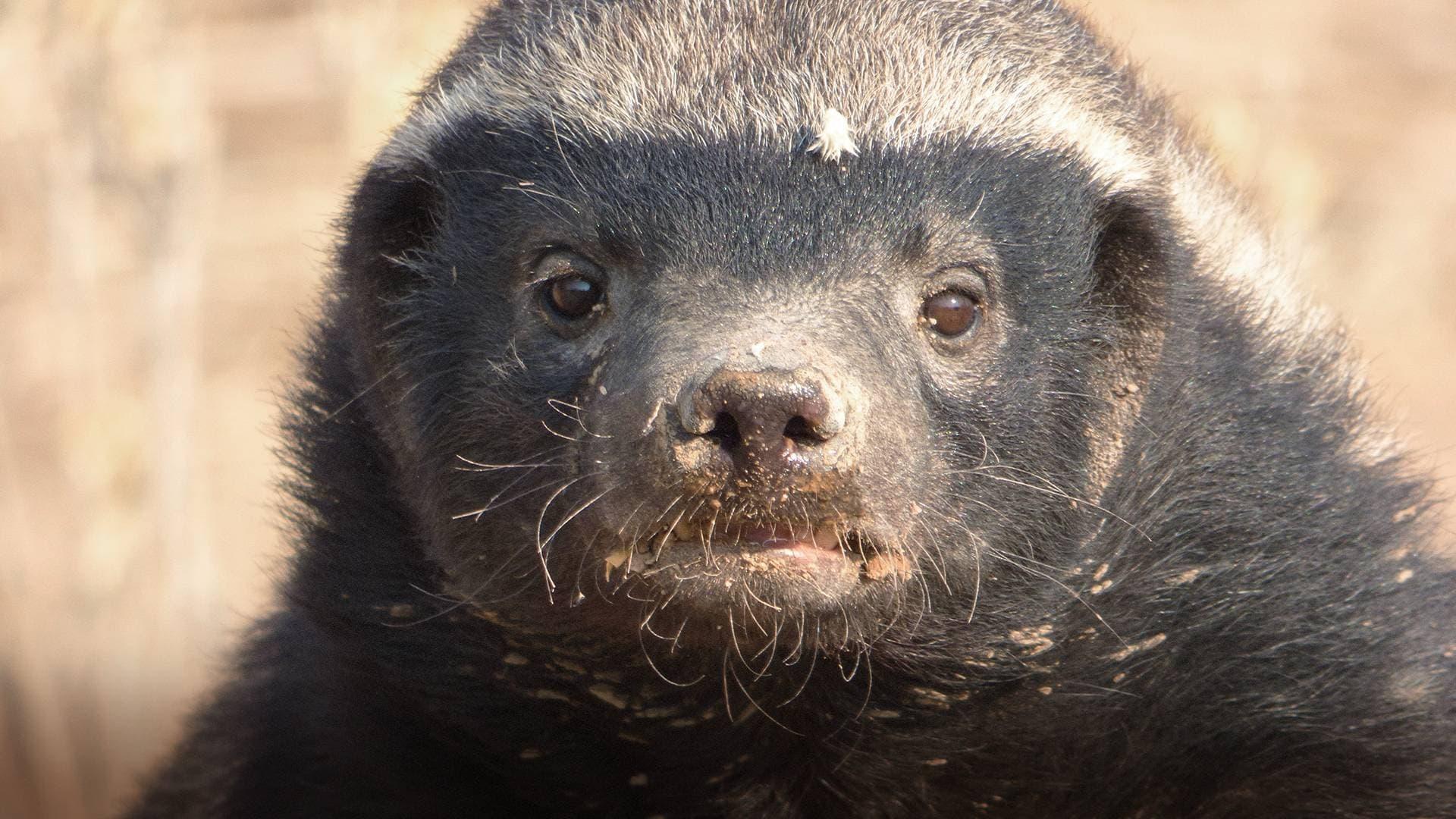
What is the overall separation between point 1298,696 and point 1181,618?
30 centimetres

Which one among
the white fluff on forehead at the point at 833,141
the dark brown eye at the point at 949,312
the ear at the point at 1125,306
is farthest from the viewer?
the ear at the point at 1125,306

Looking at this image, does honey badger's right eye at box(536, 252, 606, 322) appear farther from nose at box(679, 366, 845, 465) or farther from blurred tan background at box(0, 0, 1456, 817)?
blurred tan background at box(0, 0, 1456, 817)

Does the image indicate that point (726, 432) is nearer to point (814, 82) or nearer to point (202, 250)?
point (814, 82)

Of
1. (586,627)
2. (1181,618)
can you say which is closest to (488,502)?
(586,627)

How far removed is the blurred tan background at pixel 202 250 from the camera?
7.10 meters

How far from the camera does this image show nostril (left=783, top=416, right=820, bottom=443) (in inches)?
122

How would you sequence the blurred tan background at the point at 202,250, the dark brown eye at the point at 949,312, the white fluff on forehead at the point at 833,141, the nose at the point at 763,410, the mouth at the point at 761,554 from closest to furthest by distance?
1. the nose at the point at 763,410
2. the mouth at the point at 761,554
3. the white fluff on forehead at the point at 833,141
4. the dark brown eye at the point at 949,312
5. the blurred tan background at the point at 202,250

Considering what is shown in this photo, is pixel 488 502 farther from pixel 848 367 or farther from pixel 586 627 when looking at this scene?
pixel 848 367

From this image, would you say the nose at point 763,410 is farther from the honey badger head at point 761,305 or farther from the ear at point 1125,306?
the ear at point 1125,306

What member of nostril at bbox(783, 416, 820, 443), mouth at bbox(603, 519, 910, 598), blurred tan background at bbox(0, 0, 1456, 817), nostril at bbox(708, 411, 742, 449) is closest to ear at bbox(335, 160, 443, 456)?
blurred tan background at bbox(0, 0, 1456, 817)

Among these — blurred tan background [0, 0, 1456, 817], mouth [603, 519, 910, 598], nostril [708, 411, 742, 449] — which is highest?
blurred tan background [0, 0, 1456, 817]

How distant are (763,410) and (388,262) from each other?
1.43 meters

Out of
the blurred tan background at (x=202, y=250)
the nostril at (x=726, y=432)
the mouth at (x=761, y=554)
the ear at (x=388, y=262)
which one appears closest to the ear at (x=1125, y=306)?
the mouth at (x=761, y=554)

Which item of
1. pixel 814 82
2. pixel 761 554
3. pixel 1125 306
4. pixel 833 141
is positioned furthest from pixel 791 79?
pixel 761 554
